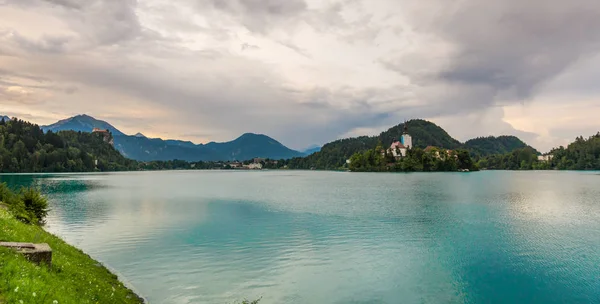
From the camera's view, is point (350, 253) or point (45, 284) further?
point (350, 253)

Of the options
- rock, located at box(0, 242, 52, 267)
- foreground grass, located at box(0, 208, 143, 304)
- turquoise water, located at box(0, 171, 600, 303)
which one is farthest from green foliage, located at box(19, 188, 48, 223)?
rock, located at box(0, 242, 52, 267)

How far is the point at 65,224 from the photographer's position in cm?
4191

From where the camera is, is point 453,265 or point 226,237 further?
point 226,237

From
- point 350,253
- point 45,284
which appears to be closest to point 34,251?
point 45,284

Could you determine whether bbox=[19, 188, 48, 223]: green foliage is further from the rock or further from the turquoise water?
the rock

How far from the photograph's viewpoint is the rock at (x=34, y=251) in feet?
42.6

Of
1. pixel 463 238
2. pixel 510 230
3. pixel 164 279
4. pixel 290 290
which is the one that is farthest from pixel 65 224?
pixel 510 230

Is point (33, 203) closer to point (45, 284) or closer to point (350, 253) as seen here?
point (350, 253)

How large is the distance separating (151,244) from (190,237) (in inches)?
153

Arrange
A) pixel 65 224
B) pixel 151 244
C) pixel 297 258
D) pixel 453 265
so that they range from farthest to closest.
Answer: pixel 65 224
pixel 151 244
pixel 297 258
pixel 453 265

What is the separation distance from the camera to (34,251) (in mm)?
13375

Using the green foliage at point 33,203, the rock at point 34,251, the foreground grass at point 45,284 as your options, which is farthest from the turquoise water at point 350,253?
the rock at point 34,251

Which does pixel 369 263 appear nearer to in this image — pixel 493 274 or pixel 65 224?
pixel 493 274

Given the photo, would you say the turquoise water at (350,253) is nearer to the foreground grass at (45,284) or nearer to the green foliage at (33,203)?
the green foliage at (33,203)
